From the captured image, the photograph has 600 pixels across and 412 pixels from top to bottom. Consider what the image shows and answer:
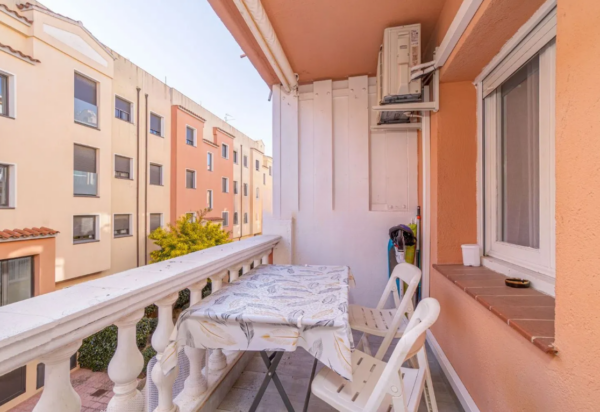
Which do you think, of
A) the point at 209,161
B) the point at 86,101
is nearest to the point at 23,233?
the point at 86,101

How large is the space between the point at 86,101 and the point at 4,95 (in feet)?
8.35

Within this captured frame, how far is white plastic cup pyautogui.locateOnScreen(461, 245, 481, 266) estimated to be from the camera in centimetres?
194

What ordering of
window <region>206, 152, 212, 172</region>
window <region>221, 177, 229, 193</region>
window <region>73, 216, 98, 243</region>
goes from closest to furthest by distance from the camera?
window <region>73, 216, 98, 243</region> → window <region>206, 152, 212, 172</region> → window <region>221, 177, 229, 193</region>

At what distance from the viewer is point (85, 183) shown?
9859mm

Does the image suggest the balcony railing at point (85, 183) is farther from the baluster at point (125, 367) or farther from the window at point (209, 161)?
the baluster at point (125, 367)

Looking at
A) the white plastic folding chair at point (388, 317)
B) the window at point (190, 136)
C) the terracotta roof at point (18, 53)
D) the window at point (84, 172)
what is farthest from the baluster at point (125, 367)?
the window at point (190, 136)

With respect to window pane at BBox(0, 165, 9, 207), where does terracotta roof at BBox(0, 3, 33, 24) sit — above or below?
above

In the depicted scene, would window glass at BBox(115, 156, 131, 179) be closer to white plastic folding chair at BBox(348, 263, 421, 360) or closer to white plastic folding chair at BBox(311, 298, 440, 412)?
white plastic folding chair at BBox(348, 263, 421, 360)

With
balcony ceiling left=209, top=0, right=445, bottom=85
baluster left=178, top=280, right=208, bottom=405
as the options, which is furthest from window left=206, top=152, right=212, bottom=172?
baluster left=178, top=280, right=208, bottom=405

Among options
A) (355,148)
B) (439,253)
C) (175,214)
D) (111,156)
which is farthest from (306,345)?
(175,214)

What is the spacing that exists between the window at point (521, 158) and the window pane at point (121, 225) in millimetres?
12562

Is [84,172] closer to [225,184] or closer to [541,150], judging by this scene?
[225,184]

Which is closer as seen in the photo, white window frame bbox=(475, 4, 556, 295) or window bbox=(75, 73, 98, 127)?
white window frame bbox=(475, 4, 556, 295)

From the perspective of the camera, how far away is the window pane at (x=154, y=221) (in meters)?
12.4
